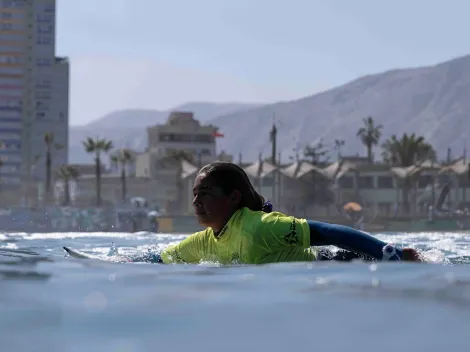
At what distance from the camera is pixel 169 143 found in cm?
12662

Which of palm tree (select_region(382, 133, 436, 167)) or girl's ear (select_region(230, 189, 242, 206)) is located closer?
girl's ear (select_region(230, 189, 242, 206))

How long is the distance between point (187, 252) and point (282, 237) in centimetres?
85

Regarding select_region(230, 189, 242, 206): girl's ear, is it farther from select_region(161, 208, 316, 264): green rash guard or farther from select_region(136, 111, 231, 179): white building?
select_region(136, 111, 231, 179): white building

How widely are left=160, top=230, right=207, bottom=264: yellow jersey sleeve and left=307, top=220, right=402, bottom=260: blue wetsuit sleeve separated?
87cm

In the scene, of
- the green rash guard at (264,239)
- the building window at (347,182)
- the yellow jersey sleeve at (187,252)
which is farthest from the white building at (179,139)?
the green rash guard at (264,239)

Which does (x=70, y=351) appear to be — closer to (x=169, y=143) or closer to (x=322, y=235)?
(x=322, y=235)

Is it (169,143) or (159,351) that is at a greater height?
(169,143)

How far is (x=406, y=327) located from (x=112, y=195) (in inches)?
4750

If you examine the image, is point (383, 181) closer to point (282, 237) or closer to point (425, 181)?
point (425, 181)

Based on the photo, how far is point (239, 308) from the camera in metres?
3.16

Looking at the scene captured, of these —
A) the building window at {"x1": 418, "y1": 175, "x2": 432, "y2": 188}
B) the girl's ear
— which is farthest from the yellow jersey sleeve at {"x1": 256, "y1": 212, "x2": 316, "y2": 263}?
the building window at {"x1": 418, "y1": 175, "x2": 432, "y2": 188}

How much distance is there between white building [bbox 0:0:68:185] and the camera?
165m

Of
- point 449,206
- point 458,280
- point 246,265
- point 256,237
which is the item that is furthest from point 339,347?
point 449,206

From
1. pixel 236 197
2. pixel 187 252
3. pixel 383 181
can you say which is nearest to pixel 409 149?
pixel 383 181
